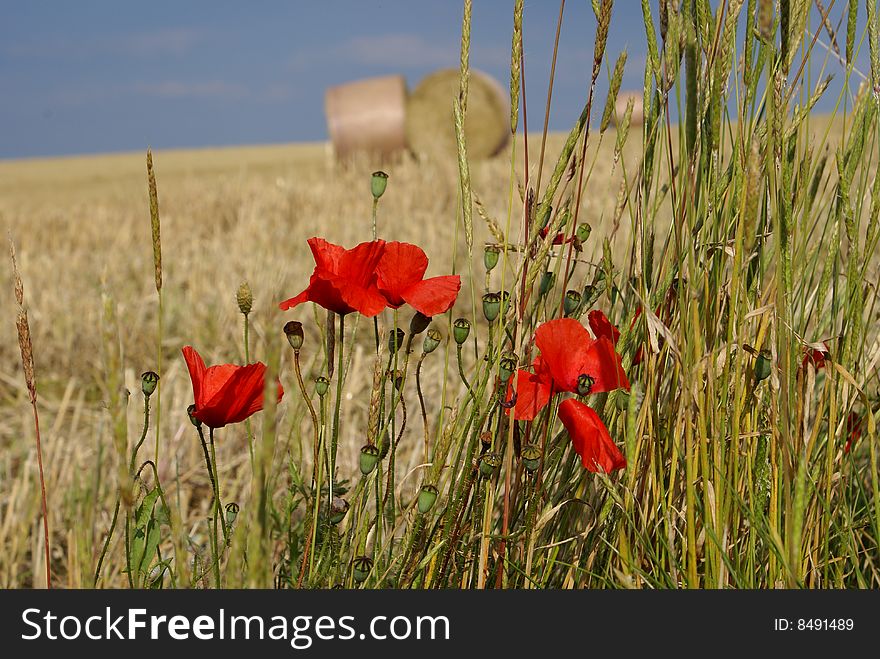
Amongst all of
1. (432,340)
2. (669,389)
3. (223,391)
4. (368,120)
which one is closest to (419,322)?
(432,340)

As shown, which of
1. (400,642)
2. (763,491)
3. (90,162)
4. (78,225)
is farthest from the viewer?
(90,162)

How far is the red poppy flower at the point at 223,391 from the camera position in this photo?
3.30ft

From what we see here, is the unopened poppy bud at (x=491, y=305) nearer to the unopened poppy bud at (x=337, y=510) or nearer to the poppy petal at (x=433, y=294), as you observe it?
the poppy petal at (x=433, y=294)

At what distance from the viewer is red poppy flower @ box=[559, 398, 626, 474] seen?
921mm

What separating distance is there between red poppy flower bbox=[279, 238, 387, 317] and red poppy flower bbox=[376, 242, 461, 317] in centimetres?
1

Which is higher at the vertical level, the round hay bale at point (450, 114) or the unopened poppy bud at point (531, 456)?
the round hay bale at point (450, 114)

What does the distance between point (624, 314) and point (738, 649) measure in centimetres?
47

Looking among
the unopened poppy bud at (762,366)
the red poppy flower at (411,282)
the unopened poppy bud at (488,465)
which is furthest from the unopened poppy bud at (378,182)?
the unopened poppy bud at (762,366)

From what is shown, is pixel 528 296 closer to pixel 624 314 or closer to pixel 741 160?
pixel 624 314

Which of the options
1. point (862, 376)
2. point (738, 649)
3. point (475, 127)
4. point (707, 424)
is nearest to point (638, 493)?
point (707, 424)

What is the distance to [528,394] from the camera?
0.99 meters

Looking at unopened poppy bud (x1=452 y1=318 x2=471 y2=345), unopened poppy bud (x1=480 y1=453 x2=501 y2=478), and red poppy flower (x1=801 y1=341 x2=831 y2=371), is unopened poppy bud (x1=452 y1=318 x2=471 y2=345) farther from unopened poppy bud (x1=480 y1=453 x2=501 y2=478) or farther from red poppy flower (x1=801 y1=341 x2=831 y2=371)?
red poppy flower (x1=801 y1=341 x2=831 y2=371)

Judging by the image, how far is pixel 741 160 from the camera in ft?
3.36

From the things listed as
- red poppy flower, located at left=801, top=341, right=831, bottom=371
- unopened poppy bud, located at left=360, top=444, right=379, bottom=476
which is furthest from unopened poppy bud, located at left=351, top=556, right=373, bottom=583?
red poppy flower, located at left=801, top=341, right=831, bottom=371
